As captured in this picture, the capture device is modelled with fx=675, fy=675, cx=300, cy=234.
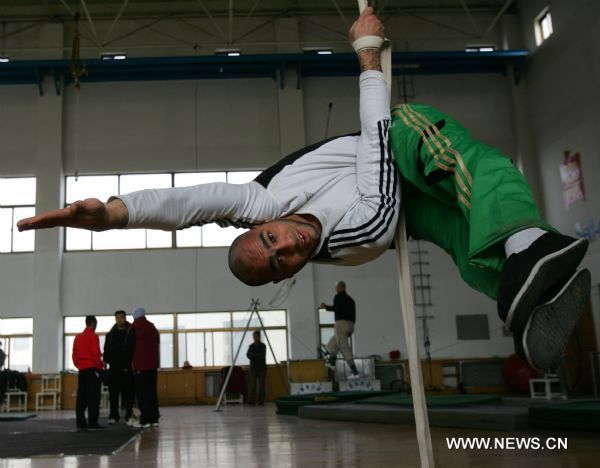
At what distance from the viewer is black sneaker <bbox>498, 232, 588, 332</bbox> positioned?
5.60 feet

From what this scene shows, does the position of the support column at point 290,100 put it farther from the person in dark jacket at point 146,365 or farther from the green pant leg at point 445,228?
the green pant leg at point 445,228

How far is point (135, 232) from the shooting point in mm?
14727

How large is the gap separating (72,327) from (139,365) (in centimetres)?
786

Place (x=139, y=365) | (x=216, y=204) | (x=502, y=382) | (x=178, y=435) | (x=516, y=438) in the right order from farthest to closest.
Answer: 1. (x=502, y=382)
2. (x=139, y=365)
3. (x=178, y=435)
4. (x=516, y=438)
5. (x=216, y=204)

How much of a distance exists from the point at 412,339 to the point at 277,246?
72 centimetres

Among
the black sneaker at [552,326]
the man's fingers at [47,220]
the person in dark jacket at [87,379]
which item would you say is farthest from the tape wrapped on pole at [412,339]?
the person in dark jacket at [87,379]

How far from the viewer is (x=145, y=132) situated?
15.1m

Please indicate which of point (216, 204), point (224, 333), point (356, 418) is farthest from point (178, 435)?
point (224, 333)

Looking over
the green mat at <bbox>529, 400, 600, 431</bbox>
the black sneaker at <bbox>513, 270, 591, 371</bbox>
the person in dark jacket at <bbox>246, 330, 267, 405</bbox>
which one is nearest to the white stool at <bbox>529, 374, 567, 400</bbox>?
Answer: the person in dark jacket at <bbox>246, 330, 267, 405</bbox>

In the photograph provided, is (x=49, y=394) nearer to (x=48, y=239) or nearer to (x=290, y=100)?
(x=48, y=239)

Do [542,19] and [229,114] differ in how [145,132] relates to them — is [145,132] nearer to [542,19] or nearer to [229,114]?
[229,114]

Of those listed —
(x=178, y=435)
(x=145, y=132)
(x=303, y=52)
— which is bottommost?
(x=178, y=435)

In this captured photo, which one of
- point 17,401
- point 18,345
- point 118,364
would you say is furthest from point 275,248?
point 18,345

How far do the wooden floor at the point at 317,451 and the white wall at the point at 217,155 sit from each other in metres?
8.05
